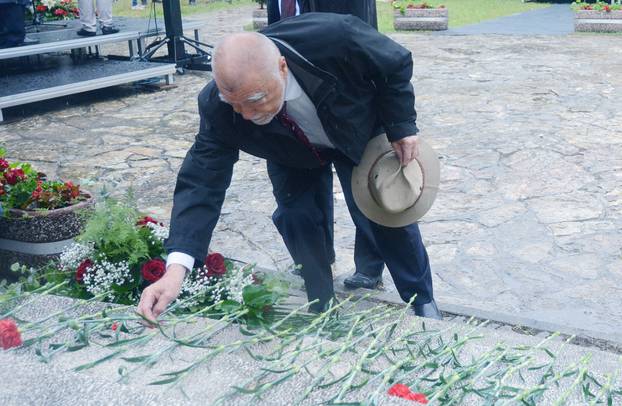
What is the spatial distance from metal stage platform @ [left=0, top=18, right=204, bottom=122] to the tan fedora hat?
233 inches

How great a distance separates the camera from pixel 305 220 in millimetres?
3455

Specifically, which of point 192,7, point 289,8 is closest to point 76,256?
point 289,8

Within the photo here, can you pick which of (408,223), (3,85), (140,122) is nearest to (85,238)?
(408,223)

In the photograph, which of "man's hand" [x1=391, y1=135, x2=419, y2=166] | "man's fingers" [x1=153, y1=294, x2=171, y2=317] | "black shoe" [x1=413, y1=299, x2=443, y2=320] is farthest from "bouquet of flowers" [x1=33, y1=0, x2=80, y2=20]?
"man's fingers" [x1=153, y1=294, x2=171, y2=317]

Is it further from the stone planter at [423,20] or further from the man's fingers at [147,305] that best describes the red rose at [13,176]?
the stone planter at [423,20]

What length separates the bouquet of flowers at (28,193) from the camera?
12.7ft

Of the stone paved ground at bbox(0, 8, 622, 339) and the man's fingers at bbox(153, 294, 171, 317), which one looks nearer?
the man's fingers at bbox(153, 294, 171, 317)

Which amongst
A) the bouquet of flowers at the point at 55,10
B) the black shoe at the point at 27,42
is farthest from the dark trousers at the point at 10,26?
the bouquet of flowers at the point at 55,10

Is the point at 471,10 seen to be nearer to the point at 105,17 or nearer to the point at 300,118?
the point at 105,17

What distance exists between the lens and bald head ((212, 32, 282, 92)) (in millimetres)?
2344

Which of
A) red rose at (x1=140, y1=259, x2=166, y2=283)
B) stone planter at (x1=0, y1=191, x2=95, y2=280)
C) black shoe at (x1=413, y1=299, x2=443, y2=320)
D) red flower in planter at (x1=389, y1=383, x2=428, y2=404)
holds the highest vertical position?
red flower in planter at (x1=389, y1=383, x2=428, y2=404)

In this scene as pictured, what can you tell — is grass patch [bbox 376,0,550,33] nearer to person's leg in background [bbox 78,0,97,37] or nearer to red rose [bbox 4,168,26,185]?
person's leg in background [bbox 78,0,97,37]

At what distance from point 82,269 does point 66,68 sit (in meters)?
7.88

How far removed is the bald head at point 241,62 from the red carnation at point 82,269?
928 millimetres
